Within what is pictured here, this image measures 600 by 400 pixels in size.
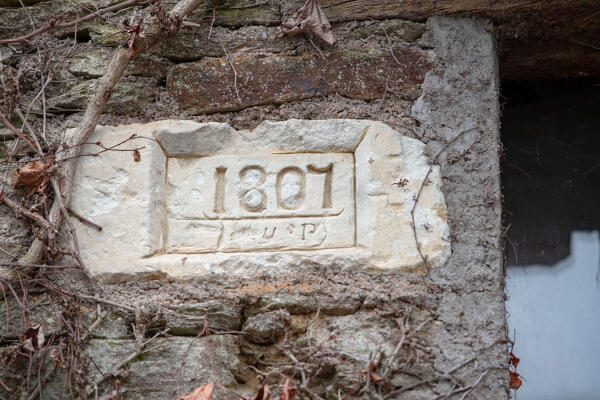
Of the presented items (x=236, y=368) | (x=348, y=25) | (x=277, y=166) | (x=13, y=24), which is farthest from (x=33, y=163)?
(x=348, y=25)

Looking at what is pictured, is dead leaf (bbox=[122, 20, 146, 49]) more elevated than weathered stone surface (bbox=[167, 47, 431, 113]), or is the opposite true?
dead leaf (bbox=[122, 20, 146, 49])

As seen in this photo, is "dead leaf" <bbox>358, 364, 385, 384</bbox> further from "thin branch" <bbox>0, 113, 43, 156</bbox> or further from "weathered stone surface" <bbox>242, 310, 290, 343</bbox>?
"thin branch" <bbox>0, 113, 43, 156</bbox>

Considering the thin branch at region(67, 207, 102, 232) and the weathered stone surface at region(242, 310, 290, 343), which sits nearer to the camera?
the weathered stone surface at region(242, 310, 290, 343)

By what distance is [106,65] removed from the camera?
7.23 ft

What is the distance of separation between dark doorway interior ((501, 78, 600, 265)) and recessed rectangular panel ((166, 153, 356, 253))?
668mm

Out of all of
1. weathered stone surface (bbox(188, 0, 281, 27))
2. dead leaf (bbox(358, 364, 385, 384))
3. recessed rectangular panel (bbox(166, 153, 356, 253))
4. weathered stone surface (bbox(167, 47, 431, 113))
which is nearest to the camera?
dead leaf (bbox(358, 364, 385, 384))

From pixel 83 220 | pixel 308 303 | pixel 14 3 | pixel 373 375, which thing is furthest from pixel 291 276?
pixel 14 3

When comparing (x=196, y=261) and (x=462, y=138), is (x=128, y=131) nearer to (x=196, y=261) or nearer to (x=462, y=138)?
(x=196, y=261)

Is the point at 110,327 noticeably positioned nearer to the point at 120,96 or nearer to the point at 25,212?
the point at 25,212

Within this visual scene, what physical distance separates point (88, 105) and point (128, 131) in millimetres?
143

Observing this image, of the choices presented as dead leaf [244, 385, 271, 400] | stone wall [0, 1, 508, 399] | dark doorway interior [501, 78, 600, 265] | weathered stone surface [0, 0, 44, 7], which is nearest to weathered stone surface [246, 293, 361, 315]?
stone wall [0, 1, 508, 399]

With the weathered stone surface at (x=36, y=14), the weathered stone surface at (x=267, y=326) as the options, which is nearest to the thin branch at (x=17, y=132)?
the weathered stone surface at (x=36, y=14)

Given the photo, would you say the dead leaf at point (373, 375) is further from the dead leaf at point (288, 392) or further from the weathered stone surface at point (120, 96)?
the weathered stone surface at point (120, 96)

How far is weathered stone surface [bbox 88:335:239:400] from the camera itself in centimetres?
182
